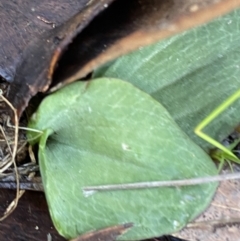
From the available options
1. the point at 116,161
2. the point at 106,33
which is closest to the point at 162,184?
the point at 116,161

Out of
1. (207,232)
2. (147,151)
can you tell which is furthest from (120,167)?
(207,232)

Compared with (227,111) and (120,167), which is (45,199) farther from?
(227,111)

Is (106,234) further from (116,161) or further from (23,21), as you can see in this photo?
(23,21)

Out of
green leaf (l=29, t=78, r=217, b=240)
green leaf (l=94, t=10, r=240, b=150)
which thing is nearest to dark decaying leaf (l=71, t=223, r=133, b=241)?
green leaf (l=29, t=78, r=217, b=240)

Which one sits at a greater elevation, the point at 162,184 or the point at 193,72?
the point at 193,72

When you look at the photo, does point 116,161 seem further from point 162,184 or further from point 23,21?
point 23,21

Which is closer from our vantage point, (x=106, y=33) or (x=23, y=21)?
(x=106, y=33)

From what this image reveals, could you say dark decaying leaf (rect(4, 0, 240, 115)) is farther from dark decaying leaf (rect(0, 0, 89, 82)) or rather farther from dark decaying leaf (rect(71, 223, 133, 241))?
dark decaying leaf (rect(71, 223, 133, 241))
